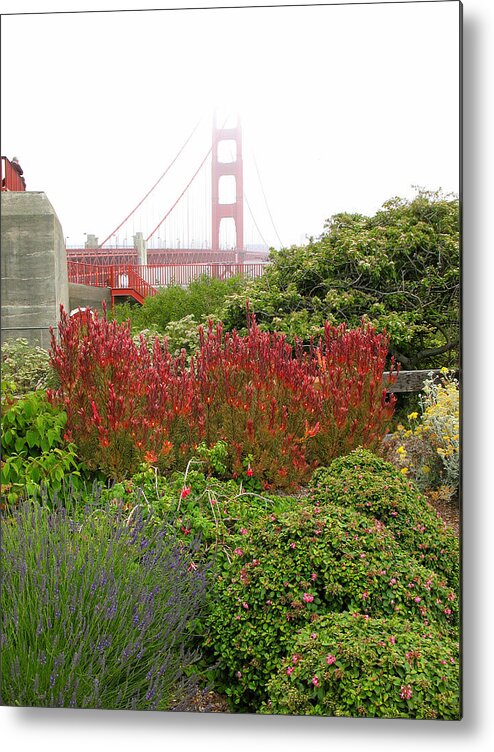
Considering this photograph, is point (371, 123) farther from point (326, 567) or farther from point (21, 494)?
point (21, 494)

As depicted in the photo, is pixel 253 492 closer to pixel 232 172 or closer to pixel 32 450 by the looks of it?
pixel 32 450

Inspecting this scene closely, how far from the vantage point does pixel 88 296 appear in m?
3.71

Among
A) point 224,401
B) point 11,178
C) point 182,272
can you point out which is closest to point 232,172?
point 182,272

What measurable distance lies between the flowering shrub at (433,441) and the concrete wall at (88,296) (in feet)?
4.93

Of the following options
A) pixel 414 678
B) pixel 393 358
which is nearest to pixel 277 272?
pixel 393 358

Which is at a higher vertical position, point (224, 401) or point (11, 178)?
point (11, 178)

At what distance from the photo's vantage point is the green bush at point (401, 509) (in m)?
2.92

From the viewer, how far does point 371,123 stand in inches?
122

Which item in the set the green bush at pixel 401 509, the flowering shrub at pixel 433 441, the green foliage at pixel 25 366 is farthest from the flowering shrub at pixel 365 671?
the green foliage at pixel 25 366

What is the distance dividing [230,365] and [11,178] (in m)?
1.28

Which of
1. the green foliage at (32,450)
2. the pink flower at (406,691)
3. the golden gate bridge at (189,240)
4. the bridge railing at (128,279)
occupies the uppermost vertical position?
the golden gate bridge at (189,240)

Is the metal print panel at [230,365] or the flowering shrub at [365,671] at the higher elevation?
the metal print panel at [230,365]

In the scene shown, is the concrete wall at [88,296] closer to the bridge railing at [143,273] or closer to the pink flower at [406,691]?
the bridge railing at [143,273]

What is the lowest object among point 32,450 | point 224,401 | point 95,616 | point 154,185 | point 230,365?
point 95,616
